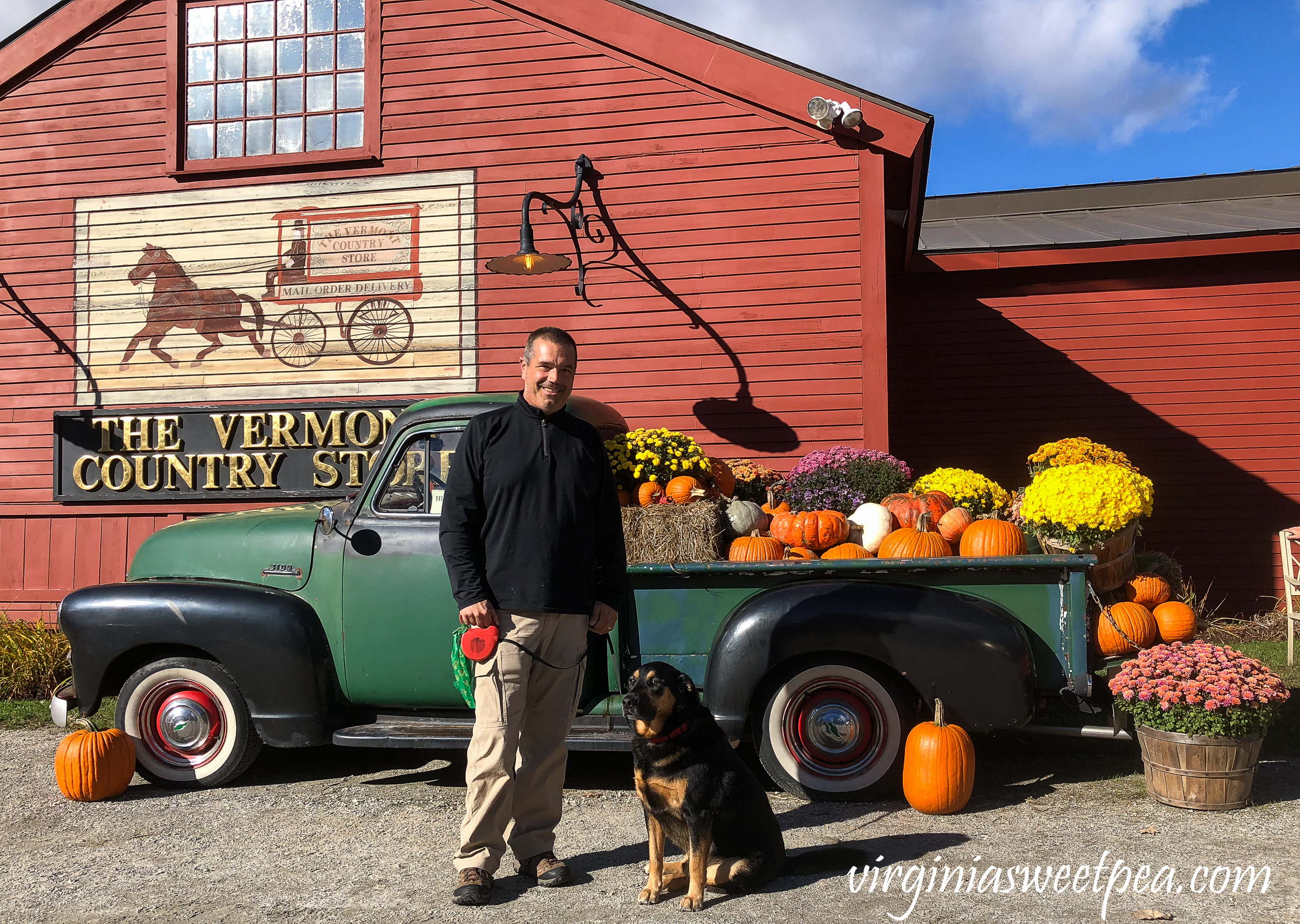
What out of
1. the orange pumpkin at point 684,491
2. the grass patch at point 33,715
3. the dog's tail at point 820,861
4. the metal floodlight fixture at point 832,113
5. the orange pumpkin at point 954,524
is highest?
the metal floodlight fixture at point 832,113

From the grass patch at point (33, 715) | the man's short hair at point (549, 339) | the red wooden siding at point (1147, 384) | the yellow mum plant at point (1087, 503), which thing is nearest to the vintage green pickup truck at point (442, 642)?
the yellow mum plant at point (1087, 503)

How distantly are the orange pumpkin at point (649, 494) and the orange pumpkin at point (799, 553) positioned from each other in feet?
2.84

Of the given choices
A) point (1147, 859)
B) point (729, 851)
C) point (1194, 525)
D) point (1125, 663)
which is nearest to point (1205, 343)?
point (1194, 525)

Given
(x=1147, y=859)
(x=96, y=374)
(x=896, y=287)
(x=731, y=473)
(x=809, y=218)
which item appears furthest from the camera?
(x=896, y=287)

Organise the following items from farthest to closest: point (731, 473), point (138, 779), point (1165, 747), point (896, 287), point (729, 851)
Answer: point (896, 287), point (731, 473), point (138, 779), point (1165, 747), point (729, 851)

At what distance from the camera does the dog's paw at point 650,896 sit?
351 centimetres

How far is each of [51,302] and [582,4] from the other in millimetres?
5763

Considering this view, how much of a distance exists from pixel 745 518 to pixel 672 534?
690 millimetres

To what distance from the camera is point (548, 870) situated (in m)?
3.71

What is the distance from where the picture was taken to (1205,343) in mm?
9758

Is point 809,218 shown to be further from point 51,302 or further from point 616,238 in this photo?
point 51,302

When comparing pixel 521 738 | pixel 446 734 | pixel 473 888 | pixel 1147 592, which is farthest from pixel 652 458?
pixel 473 888

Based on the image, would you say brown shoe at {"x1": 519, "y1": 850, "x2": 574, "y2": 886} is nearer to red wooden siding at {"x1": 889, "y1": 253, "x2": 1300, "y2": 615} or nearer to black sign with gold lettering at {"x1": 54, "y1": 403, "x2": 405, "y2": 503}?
black sign with gold lettering at {"x1": 54, "y1": 403, "x2": 405, "y2": 503}

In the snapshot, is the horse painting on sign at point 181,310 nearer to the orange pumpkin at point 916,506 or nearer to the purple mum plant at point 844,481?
the purple mum plant at point 844,481
